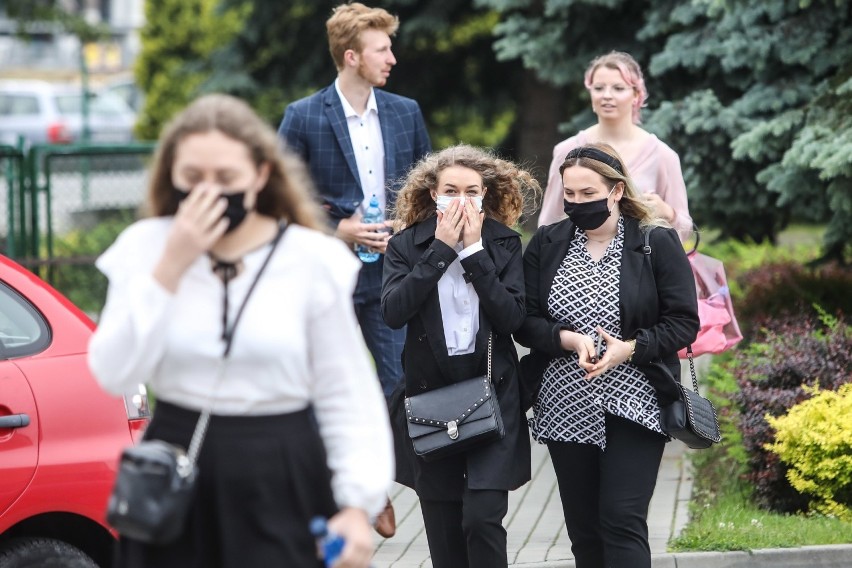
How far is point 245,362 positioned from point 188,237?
293 mm

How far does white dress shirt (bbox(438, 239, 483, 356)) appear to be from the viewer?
191 inches

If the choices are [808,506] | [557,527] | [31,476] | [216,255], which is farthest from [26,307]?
[808,506]

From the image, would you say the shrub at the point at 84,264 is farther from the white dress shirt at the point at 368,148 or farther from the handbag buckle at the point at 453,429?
the handbag buckle at the point at 453,429

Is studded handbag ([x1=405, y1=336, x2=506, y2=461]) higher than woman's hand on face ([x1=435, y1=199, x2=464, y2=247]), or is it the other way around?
woman's hand on face ([x1=435, y1=199, x2=464, y2=247])

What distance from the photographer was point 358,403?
121 inches

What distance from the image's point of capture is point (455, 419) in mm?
4742

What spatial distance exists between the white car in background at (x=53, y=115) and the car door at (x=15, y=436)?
28.6 meters

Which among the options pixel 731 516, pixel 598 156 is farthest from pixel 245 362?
pixel 731 516

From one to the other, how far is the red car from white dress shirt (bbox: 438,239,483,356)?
1132mm

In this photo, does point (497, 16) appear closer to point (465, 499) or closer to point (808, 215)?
point (808, 215)

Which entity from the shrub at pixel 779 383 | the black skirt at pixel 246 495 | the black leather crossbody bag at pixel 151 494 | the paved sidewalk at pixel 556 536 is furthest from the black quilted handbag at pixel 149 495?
the shrub at pixel 779 383

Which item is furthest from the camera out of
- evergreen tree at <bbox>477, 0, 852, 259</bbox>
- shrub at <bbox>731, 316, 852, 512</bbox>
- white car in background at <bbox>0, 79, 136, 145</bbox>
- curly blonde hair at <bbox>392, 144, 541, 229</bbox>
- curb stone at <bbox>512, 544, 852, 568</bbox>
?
white car in background at <bbox>0, 79, 136, 145</bbox>

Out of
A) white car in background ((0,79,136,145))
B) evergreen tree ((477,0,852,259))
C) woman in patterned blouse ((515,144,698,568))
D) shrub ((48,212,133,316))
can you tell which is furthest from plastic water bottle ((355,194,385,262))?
white car in background ((0,79,136,145))

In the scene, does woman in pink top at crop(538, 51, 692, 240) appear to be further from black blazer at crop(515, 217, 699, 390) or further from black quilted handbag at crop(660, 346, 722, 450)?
black quilted handbag at crop(660, 346, 722, 450)
